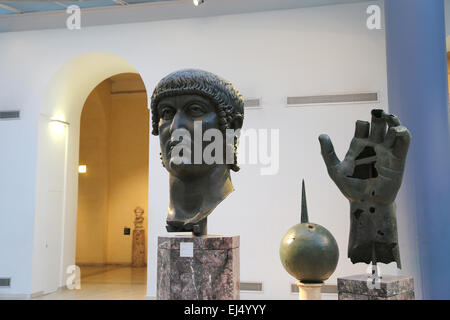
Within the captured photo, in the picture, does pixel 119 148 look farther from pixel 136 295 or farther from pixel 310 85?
pixel 310 85

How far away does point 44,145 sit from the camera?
25.9ft

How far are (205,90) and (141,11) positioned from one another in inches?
183

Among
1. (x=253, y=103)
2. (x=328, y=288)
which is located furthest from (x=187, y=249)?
(x=253, y=103)

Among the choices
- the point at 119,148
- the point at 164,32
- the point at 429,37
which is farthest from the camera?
the point at 119,148

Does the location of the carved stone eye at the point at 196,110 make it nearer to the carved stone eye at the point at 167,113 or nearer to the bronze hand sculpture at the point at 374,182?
the carved stone eye at the point at 167,113

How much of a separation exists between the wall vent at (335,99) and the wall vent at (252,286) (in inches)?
107

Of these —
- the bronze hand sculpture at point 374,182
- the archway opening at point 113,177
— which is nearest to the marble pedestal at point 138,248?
the archway opening at point 113,177

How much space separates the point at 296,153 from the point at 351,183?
3.89 meters

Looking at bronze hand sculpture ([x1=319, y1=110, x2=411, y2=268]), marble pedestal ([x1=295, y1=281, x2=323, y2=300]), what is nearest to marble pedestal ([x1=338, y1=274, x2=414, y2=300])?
bronze hand sculpture ([x1=319, y1=110, x2=411, y2=268])

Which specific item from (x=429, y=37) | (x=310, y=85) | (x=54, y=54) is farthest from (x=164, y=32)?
(x=429, y=37)

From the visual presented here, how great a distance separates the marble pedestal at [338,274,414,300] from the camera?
2.75 m

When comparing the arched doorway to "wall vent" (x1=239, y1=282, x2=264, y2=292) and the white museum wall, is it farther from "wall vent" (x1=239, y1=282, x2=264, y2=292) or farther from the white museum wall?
→ "wall vent" (x1=239, y1=282, x2=264, y2=292)

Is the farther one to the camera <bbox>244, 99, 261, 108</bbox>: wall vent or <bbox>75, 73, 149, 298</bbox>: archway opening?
<bbox>75, 73, 149, 298</bbox>: archway opening

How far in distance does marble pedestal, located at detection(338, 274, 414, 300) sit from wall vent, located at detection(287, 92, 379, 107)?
4281 mm
